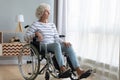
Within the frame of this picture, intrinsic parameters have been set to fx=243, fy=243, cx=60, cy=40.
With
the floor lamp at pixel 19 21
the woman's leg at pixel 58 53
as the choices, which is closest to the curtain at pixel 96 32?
the woman's leg at pixel 58 53

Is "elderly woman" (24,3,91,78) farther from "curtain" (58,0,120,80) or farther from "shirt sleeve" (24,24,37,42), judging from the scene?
"curtain" (58,0,120,80)

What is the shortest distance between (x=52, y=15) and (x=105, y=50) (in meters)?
2.20

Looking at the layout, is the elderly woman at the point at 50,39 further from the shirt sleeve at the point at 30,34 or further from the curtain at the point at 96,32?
the curtain at the point at 96,32

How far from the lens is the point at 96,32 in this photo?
11.4 ft

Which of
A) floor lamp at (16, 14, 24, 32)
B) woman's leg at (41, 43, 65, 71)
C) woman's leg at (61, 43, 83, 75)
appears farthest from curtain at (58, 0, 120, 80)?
floor lamp at (16, 14, 24, 32)

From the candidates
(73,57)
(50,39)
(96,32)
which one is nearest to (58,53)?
(73,57)

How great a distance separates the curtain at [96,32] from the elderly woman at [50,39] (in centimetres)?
44

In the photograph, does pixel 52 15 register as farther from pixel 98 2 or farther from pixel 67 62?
pixel 67 62

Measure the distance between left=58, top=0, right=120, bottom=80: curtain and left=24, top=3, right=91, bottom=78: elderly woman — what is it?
1.43 feet

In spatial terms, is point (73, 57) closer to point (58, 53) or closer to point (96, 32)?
point (58, 53)

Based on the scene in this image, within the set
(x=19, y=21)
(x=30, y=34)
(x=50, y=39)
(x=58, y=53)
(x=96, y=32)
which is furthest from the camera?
Result: (x=19, y=21)

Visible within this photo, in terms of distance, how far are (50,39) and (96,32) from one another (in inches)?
26.7

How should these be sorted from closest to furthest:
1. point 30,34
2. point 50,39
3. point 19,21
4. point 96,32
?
1. point 30,34
2. point 50,39
3. point 96,32
4. point 19,21

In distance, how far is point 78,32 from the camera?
13.3 ft
